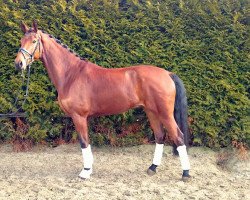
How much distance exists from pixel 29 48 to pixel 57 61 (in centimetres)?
46

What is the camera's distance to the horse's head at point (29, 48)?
484 centimetres

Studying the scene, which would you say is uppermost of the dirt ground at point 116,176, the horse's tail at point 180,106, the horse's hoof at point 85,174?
the horse's tail at point 180,106

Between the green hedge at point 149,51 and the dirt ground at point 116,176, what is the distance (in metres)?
0.33

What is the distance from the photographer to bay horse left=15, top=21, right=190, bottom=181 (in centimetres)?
502

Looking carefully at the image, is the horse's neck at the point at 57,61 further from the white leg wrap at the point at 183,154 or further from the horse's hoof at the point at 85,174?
the white leg wrap at the point at 183,154

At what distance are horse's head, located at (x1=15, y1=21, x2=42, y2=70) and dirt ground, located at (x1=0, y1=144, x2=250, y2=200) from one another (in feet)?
5.43

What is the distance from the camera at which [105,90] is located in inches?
202

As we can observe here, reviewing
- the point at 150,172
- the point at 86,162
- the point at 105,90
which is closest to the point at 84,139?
the point at 86,162

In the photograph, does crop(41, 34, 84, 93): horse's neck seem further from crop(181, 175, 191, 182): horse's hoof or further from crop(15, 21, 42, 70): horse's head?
crop(181, 175, 191, 182): horse's hoof

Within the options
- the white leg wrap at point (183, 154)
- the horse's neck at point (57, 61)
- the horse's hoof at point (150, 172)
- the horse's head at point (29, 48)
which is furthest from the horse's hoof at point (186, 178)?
the horse's head at point (29, 48)

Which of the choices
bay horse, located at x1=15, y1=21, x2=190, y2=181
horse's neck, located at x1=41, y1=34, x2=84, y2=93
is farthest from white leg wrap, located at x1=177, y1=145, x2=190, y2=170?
horse's neck, located at x1=41, y1=34, x2=84, y2=93

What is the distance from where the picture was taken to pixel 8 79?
6570mm

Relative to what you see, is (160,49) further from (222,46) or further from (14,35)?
(14,35)

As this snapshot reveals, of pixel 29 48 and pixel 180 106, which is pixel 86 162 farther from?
pixel 29 48
